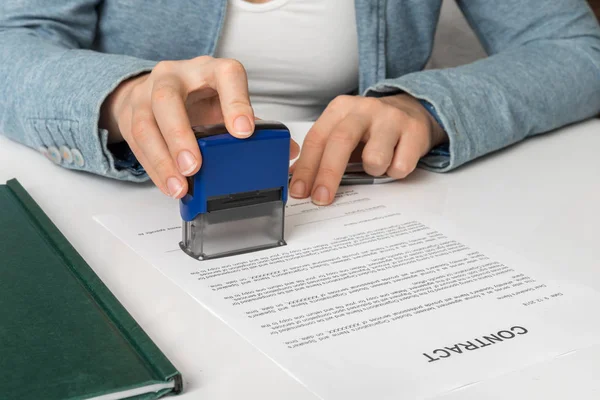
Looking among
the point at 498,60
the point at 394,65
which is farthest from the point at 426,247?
the point at 394,65

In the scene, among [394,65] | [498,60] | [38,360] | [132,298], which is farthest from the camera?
[394,65]

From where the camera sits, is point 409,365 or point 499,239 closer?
point 409,365

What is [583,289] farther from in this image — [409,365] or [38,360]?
[38,360]

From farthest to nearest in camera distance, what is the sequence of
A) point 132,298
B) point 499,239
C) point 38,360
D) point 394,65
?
point 394,65
point 499,239
point 132,298
point 38,360

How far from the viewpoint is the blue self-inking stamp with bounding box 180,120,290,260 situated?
53cm

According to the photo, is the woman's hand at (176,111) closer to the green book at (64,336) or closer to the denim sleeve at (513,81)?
the green book at (64,336)

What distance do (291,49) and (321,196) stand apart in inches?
15.8

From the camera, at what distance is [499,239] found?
0.63 metres

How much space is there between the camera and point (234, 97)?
0.56 meters

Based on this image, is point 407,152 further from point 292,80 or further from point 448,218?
point 292,80

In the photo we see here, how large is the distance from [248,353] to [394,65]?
730mm

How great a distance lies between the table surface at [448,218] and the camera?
1.40 feet

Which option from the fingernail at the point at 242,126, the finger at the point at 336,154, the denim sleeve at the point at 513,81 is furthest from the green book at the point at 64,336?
the denim sleeve at the point at 513,81

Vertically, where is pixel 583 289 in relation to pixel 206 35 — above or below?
below
